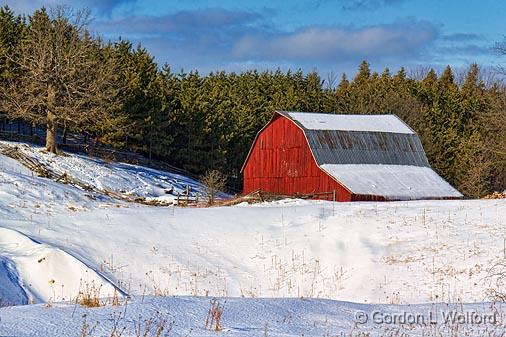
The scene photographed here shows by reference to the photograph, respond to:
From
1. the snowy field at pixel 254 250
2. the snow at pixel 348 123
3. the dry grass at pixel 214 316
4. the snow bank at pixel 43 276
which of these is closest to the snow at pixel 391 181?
the snow at pixel 348 123

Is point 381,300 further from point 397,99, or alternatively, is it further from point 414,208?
point 397,99

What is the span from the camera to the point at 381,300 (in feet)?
61.9

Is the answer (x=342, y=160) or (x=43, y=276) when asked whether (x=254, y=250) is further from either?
(x=342, y=160)

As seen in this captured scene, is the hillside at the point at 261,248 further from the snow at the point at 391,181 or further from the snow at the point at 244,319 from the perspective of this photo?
the snow at the point at 391,181

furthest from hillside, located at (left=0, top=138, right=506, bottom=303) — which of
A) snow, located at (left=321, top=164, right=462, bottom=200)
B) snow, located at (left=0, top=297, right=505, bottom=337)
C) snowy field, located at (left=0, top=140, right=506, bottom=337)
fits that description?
snow, located at (left=321, top=164, right=462, bottom=200)

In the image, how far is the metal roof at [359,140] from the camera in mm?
51188

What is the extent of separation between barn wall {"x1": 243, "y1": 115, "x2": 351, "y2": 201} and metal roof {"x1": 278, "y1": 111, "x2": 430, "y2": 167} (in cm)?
84

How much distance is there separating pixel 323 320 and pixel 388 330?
1005mm

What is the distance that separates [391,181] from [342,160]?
3891mm

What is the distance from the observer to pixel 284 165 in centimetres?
5359

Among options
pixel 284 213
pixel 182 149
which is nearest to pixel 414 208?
pixel 284 213

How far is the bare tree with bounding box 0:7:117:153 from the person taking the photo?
2009 inches

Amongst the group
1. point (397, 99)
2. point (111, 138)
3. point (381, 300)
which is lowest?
point (381, 300)

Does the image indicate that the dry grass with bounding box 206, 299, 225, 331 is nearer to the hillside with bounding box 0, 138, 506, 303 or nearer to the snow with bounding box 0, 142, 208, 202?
the hillside with bounding box 0, 138, 506, 303
